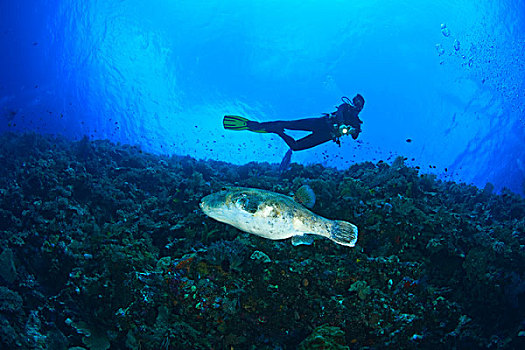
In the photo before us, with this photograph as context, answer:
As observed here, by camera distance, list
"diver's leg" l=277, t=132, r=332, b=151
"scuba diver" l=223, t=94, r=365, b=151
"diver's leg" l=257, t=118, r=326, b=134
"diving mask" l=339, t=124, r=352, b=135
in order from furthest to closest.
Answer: "diver's leg" l=257, t=118, r=326, b=134
"diver's leg" l=277, t=132, r=332, b=151
"scuba diver" l=223, t=94, r=365, b=151
"diving mask" l=339, t=124, r=352, b=135

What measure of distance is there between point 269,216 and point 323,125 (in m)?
7.37

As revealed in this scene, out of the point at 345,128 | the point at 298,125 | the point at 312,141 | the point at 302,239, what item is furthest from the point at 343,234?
the point at 298,125

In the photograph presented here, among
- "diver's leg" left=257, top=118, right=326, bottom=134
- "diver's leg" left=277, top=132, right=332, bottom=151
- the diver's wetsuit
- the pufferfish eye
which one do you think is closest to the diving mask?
the diver's wetsuit

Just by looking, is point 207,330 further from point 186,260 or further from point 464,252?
point 464,252

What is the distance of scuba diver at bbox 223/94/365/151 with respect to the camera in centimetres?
853

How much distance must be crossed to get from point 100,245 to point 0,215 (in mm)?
4416

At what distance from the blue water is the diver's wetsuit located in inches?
1195

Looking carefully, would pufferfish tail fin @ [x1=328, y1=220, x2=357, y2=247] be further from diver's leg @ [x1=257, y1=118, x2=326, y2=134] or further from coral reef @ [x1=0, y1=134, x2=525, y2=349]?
diver's leg @ [x1=257, y1=118, x2=326, y2=134]

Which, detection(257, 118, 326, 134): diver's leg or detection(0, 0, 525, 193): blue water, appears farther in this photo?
detection(0, 0, 525, 193): blue water

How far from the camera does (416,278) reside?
159 inches

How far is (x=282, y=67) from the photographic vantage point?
46.2 meters

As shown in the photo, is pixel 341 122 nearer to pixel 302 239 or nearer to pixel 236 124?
pixel 236 124

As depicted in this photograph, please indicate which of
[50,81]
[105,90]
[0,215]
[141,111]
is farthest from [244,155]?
[0,215]

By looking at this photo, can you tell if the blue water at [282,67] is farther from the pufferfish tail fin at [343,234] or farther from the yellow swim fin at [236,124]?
the pufferfish tail fin at [343,234]
